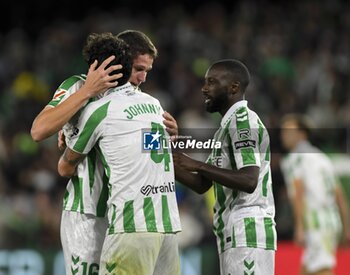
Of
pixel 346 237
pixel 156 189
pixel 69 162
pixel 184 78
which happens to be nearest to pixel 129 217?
pixel 156 189

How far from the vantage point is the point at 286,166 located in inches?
441

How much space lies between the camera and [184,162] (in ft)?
20.6

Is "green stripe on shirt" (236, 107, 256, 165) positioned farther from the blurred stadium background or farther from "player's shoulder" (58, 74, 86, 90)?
the blurred stadium background

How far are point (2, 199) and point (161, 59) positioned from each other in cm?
384

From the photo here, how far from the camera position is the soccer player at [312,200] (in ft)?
35.5

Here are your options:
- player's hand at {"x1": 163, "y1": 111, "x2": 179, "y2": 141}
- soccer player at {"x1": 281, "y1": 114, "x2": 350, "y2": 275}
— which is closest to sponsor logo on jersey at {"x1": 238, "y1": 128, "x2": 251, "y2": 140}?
player's hand at {"x1": 163, "y1": 111, "x2": 179, "y2": 141}

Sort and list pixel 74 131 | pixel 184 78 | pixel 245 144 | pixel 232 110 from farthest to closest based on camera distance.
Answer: pixel 184 78
pixel 232 110
pixel 245 144
pixel 74 131

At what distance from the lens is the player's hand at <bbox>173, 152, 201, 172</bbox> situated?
20.5 feet

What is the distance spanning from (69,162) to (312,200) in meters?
5.53

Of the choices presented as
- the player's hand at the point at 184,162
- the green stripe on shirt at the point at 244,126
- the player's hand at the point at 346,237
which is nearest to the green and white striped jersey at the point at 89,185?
the player's hand at the point at 184,162

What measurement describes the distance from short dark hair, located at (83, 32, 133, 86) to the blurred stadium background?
6102 mm

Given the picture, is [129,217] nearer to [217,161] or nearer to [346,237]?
[217,161]

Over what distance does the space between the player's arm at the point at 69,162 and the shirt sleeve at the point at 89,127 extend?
2.0 inches

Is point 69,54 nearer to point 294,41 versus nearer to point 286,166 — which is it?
point 294,41
